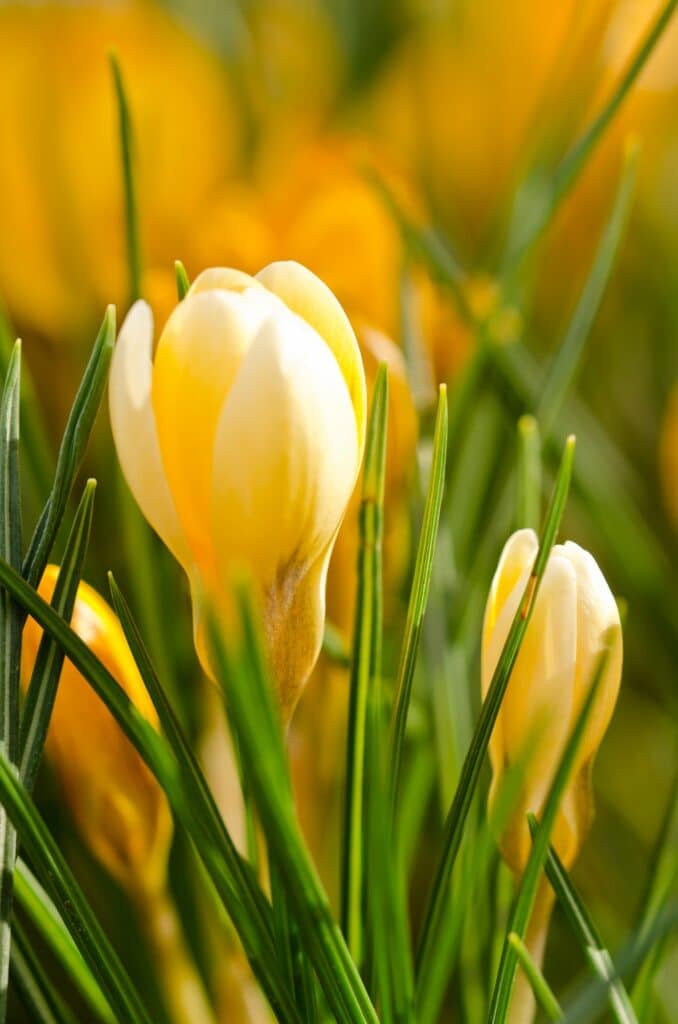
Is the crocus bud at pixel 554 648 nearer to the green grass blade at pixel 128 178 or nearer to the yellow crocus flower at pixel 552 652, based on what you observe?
the yellow crocus flower at pixel 552 652

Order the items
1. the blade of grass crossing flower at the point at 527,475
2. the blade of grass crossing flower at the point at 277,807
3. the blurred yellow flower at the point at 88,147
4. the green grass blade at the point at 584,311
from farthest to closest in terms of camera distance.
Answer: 1. the blurred yellow flower at the point at 88,147
2. the green grass blade at the point at 584,311
3. the blade of grass crossing flower at the point at 527,475
4. the blade of grass crossing flower at the point at 277,807

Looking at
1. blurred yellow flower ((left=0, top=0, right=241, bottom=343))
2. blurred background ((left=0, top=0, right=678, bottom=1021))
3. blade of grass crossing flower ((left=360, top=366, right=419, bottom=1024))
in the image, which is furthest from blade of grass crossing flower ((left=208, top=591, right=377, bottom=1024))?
blurred yellow flower ((left=0, top=0, right=241, bottom=343))

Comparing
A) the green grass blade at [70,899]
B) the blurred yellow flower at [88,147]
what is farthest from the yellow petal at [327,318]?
the blurred yellow flower at [88,147]

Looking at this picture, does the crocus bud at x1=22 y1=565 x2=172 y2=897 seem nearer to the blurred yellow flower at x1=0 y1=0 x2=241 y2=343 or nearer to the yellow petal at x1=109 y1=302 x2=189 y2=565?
the yellow petal at x1=109 y1=302 x2=189 y2=565

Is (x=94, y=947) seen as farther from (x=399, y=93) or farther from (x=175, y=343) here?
(x=399, y=93)

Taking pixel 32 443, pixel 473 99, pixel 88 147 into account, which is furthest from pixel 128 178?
pixel 473 99

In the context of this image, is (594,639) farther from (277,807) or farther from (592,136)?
(592,136)
